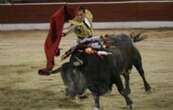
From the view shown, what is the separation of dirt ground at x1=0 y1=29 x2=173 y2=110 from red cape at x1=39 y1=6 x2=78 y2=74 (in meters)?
1.10

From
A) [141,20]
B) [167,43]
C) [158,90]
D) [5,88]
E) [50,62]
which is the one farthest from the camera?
[141,20]

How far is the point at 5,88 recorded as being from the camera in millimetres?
10508

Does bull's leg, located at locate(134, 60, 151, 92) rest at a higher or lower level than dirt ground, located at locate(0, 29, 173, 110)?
higher

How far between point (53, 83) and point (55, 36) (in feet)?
9.69

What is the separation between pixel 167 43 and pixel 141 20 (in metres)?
3.73

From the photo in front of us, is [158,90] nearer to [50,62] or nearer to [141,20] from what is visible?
[50,62]

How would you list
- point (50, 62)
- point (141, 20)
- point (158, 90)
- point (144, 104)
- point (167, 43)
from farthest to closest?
point (141, 20) → point (167, 43) → point (158, 90) → point (144, 104) → point (50, 62)

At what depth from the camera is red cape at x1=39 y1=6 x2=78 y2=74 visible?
25.7 ft

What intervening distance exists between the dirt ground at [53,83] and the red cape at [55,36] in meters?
1.10

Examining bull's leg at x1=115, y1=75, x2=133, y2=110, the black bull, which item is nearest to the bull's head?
the black bull

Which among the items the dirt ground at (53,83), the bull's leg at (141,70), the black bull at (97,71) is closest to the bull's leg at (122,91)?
the black bull at (97,71)

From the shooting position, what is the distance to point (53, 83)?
10.8 meters

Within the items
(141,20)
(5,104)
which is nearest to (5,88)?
(5,104)

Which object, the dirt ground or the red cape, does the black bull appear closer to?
the red cape
